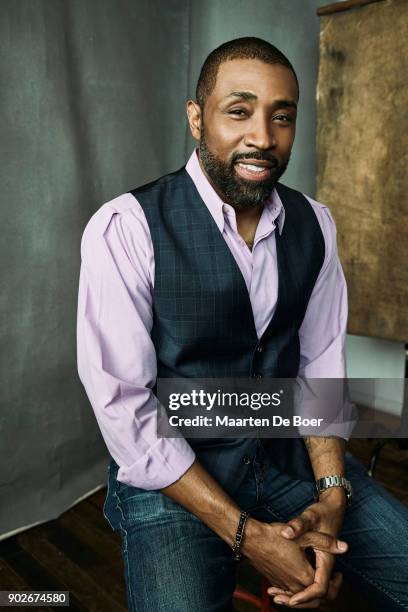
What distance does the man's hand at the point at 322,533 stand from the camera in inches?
44.3

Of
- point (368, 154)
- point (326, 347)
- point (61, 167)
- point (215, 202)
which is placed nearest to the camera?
point (215, 202)

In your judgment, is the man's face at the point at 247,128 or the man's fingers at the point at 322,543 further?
the man's face at the point at 247,128

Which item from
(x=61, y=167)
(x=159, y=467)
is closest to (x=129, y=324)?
(x=159, y=467)

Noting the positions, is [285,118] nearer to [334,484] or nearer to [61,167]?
[334,484]

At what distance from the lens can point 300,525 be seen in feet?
3.78

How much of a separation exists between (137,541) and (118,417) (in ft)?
0.76

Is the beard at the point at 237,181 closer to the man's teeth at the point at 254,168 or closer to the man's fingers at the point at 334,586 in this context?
the man's teeth at the point at 254,168

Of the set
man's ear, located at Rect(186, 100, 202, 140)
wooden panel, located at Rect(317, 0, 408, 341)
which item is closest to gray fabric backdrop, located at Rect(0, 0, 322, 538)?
wooden panel, located at Rect(317, 0, 408, 341)

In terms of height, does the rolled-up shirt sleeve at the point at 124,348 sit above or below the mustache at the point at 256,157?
below

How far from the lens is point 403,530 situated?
1256mm

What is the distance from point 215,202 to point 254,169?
0.36ft

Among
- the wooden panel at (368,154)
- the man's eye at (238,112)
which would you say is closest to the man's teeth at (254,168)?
the man's eye at (238,112)

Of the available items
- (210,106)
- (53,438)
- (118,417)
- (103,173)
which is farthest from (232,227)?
(53,438)

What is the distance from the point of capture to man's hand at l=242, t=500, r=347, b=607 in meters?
1.12
